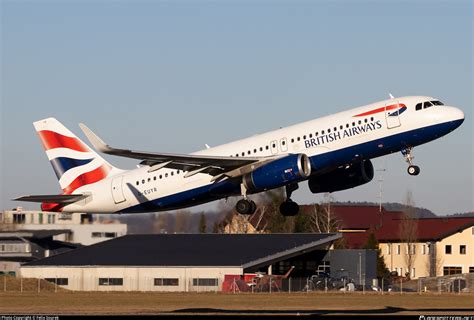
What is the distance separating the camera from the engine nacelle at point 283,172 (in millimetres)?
59750

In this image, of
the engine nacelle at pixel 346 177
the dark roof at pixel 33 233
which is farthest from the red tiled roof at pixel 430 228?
the engine nacelle at pixel 346 177

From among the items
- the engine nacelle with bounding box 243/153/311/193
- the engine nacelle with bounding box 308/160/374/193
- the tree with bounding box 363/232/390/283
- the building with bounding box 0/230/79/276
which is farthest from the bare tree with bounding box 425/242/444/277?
the engine nacelle with bounding box 243/153/311/193

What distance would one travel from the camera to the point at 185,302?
2771 inches

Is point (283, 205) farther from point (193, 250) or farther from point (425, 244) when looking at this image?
point (425, 244)

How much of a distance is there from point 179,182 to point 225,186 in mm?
2818

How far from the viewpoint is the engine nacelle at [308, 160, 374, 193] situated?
2527 inches

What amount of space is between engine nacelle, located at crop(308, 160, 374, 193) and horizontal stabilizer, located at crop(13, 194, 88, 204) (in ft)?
49.1

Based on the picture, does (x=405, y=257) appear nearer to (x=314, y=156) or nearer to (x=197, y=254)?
(x=197, y=254)

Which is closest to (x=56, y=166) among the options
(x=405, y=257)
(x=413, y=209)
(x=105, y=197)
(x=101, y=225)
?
(x=105, y=197)

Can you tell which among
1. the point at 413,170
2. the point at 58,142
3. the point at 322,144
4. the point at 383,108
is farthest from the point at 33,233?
the point at 413,170

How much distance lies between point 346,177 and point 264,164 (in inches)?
235

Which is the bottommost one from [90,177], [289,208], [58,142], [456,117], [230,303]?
[230,303]

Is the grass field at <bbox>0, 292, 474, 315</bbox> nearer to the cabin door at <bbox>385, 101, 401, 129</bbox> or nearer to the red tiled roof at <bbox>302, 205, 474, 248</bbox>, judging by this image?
the cabin door at <bbox>385, 101, 401, 129</bbox>

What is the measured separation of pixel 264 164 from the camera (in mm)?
60969
